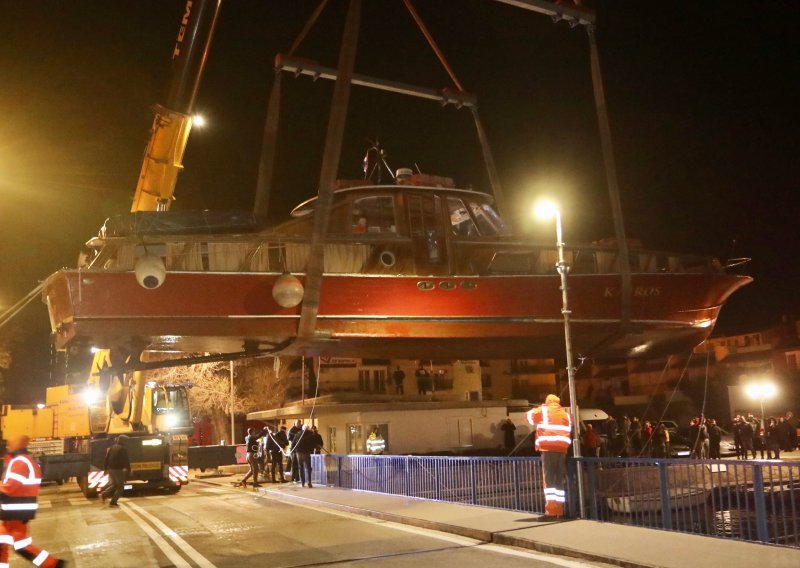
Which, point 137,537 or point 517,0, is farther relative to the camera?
point 517,0

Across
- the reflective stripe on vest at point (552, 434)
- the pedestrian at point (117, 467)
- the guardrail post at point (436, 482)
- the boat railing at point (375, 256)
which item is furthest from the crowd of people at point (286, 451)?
the reflective stripe on vest at point (552, 434)

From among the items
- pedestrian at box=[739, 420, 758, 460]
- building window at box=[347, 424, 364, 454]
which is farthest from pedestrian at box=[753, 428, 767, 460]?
building window at box=[347, 424, 364, 454]

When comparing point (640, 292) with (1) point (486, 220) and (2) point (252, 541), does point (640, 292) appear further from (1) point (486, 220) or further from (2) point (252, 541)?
(2) point (252, 541)

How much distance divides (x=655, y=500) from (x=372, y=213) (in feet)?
29.9

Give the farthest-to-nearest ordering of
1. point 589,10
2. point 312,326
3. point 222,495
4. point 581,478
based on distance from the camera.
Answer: point 222,495, point 589,10, point 312,326, point 581,478

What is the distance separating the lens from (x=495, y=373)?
2682 inches

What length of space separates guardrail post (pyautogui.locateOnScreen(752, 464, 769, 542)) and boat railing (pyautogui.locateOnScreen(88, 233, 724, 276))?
8.58m

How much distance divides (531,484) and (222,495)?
9702mm

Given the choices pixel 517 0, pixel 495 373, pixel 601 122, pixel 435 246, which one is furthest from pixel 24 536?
pixel 495 373

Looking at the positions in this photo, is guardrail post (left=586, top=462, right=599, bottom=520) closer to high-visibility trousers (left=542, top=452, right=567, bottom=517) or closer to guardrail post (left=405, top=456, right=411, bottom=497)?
high-visibility trousers (left=542, top=452, right=567, bottom=517)

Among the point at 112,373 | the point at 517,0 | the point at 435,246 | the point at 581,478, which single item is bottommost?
the point at 581,478

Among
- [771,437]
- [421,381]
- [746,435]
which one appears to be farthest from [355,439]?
[421,381]

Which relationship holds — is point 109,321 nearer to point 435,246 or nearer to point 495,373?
point 435,246

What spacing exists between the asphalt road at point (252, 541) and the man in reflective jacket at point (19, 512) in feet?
5.37
